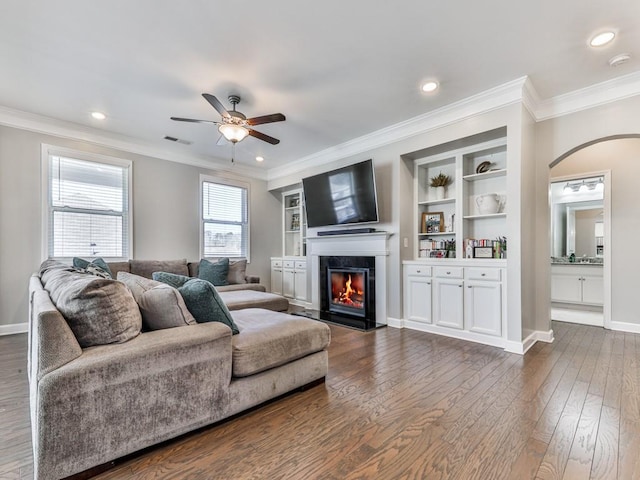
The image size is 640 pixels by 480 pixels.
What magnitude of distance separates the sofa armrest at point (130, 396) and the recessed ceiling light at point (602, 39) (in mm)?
3612

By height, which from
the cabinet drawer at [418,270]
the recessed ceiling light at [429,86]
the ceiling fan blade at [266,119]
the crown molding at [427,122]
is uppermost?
the recessed ceiling light at [429,86]

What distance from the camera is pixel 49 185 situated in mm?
4082

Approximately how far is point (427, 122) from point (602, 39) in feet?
5.55

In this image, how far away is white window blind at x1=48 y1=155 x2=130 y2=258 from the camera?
4141mm

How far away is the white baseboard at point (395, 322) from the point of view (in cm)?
418

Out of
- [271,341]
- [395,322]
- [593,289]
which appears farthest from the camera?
[593,289]

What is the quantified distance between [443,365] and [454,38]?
111 inches

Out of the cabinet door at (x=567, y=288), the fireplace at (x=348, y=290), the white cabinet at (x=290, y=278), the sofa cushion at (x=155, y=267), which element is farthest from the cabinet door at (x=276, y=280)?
the cabinet door at (x=567, y=288)

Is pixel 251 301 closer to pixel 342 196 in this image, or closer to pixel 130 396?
pixel 342 196

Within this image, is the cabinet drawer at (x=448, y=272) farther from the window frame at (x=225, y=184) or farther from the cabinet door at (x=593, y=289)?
the window frame at (x=225, y=184)

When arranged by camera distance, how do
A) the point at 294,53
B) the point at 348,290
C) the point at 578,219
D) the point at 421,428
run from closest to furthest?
the point at 421,428, the point at 294,53, the point at 348,290, the point at 578,219

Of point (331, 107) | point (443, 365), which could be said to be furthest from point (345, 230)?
point (443, 365)

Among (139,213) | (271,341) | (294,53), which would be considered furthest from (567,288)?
(139,213)

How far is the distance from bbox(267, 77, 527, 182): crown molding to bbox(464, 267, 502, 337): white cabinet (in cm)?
182
